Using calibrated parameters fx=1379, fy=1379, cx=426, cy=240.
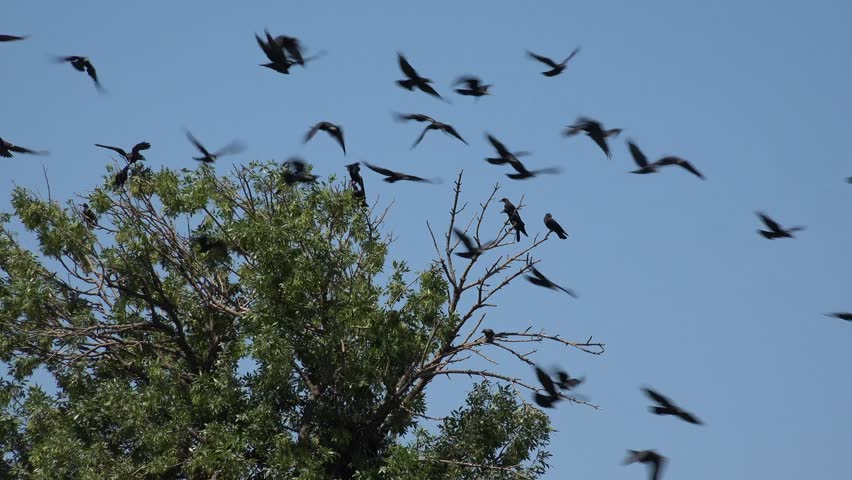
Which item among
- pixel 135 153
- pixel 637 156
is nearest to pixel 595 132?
pixel 637 156

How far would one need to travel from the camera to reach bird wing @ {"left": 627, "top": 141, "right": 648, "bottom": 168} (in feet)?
46.7

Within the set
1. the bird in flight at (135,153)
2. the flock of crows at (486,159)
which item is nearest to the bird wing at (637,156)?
the flock of crows at (486,159)

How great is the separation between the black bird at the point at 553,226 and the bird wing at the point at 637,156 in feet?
9.81

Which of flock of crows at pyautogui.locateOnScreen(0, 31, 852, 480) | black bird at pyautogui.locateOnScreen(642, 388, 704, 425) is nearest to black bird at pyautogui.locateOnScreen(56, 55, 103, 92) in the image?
flock of crows at pyautogui.locateOnScreen(0, 31, 852, 480)

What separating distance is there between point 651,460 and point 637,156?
128 inches

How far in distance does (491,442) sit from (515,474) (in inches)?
22.4

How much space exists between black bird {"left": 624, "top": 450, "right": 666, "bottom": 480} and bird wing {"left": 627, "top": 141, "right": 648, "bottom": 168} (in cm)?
302

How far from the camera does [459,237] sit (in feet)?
59.2

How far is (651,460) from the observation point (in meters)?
12.9

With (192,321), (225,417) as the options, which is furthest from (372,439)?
(192,321)

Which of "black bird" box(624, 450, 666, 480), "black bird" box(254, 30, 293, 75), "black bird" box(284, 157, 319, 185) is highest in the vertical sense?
"black bird" box(284, 157, 319, 185)

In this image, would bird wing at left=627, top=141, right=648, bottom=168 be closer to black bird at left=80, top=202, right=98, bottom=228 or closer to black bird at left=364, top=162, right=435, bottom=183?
black bird at left=364, top=162, right=435, bottom=183

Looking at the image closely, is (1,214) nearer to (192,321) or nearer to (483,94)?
(192,321)

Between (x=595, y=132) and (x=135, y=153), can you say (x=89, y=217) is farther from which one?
(x=595, y=132)
